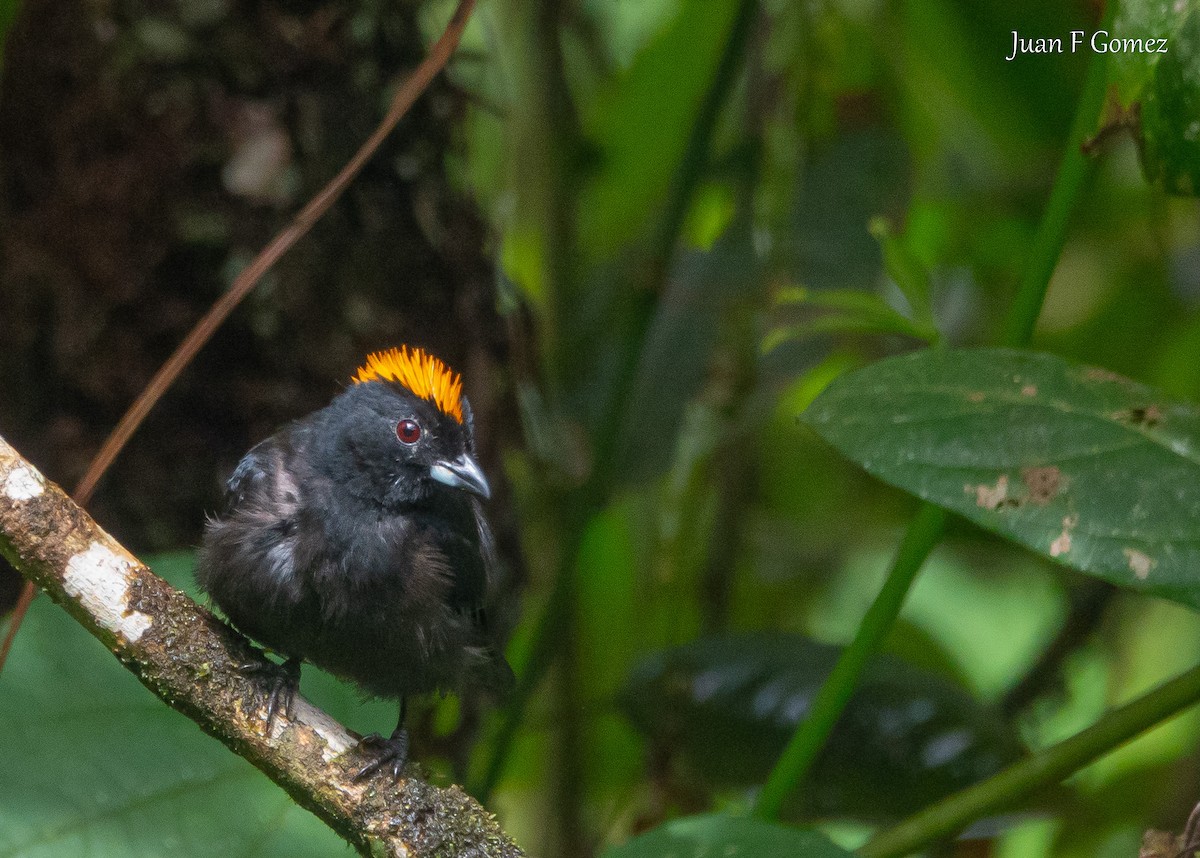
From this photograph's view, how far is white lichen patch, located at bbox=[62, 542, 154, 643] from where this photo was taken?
1.72 metres

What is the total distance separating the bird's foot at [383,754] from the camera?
1.84 m

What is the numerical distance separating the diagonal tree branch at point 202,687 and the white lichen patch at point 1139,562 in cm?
105

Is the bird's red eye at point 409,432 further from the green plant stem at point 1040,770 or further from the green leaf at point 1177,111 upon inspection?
the green leaf at point 1177,111

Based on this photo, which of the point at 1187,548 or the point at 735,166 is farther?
the point at 735,166

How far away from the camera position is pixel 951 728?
9.49 ft

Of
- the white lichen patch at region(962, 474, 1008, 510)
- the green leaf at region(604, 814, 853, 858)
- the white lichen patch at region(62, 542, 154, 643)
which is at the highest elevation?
the white lichen patch at region(962, 474, 1008, 510)

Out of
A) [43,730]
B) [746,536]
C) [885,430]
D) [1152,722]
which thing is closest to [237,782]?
[43,730]

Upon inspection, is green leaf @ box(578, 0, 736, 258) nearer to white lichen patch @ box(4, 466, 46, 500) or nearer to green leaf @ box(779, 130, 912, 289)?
green leaf @ box(779, 130, 912, 289)

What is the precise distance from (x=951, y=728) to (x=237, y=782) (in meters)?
1.78

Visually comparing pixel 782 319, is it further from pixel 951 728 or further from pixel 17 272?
pixel 17 272

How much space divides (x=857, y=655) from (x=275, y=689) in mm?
1023

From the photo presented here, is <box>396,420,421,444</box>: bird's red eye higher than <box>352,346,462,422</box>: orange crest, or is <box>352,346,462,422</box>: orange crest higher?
<box>352,346,462,422</box>: orange crest

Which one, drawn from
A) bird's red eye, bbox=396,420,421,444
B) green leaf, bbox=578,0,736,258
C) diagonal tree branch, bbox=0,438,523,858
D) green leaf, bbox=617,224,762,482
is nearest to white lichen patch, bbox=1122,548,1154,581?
diagonal tree branch, bbox=0,438,523,858

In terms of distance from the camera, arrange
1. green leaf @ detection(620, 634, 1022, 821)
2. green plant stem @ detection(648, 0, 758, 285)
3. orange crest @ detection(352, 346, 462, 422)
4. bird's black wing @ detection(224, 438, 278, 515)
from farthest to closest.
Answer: green plant stem @ detection(648, 0, 758, 285), green leaf @ detection(620, 634, 1022, 821), orange crest @ detection(352, 346, 462, 422), bird's black wing @ detection(224, 438, 278, 515)
